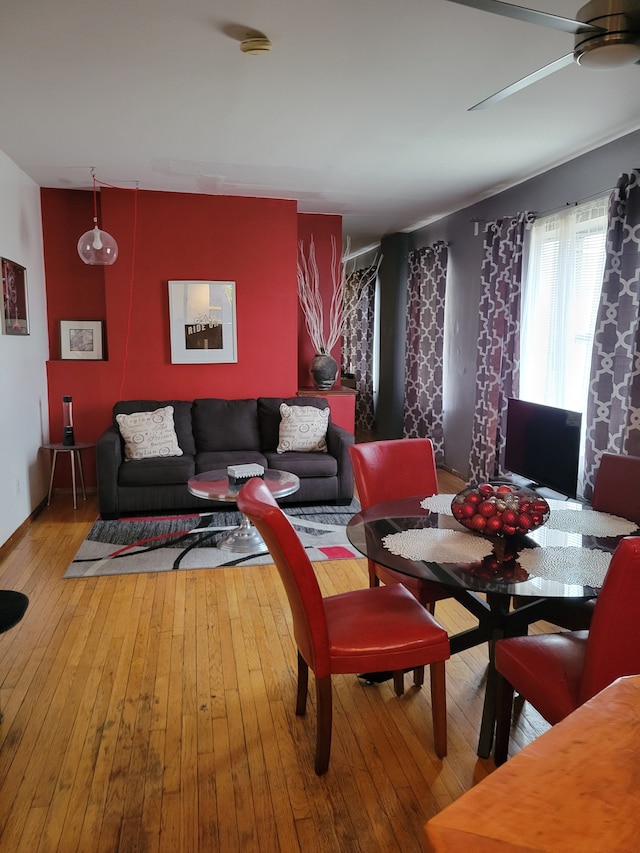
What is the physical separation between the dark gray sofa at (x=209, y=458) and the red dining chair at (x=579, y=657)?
2.92 metres

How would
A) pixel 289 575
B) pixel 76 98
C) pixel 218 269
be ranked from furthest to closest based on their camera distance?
1. pixel 218 269
2. pixel 76 98
3. pixel 289 575

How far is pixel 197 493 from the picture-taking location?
380cm

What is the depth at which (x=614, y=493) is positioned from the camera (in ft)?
8.63

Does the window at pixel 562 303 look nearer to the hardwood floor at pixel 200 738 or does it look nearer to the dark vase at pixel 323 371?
the dark vase at pixel 323 371

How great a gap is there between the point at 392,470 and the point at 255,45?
1921mm

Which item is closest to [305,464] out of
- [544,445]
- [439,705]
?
[544,445]

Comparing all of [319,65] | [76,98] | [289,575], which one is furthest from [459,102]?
[289,575]

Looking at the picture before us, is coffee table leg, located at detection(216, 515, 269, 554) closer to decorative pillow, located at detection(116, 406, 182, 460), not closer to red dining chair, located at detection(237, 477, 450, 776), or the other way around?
decorative pillow, located at detection(116, 406, 182, 460)

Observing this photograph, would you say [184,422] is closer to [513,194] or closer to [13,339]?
[13,339]

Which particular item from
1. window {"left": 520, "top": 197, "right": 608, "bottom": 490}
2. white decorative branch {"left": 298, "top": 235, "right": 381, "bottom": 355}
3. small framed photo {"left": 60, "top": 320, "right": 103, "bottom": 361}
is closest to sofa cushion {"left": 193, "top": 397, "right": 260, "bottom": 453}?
small framed photo {"left": 60, "top": 320, "right": 103, "bottom": 361}

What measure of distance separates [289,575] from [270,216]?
13.7 feet

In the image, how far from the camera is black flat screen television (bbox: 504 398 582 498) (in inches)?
136

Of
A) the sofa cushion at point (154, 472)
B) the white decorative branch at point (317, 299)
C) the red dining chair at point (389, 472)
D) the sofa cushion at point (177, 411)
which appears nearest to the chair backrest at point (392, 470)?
the red dining chair at point (389, 472)

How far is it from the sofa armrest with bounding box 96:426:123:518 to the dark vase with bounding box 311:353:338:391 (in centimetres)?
202
